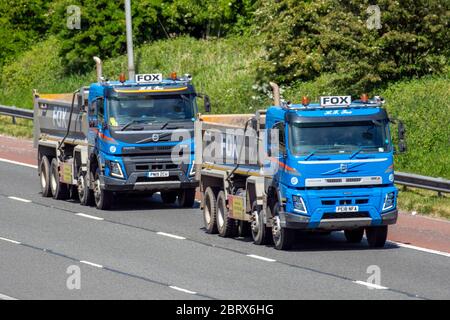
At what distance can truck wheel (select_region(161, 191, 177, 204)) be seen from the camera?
32.8 m

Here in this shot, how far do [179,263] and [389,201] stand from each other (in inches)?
158

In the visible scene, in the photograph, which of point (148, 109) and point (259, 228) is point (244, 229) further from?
point (148, 109)

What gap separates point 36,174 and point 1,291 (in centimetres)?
1857

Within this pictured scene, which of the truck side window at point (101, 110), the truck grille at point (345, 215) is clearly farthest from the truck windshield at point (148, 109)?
the truck grille at point (345, 215)

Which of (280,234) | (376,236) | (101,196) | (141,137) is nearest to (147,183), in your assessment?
(141,137)

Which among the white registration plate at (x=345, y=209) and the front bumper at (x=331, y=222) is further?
the white registration plate at (x=345, y=209)

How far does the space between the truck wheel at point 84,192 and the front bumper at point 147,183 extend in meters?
1.30

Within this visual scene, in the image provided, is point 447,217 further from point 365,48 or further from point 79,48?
point 79,48

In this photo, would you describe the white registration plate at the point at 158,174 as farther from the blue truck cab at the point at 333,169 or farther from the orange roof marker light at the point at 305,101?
the orange roof marker light at the point at 305,101

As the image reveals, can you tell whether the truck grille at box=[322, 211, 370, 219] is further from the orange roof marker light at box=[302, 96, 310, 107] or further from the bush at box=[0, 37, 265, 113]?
the bush at box=[0, 37, 265, 113]

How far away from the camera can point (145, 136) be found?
30766 mm

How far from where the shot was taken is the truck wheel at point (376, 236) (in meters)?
24.9

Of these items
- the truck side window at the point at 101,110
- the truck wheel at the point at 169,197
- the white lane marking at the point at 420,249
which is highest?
the truck side window at the point at 101,110

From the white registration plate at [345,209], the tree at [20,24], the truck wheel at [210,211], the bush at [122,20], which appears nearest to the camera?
the white registration plate at [345,209]
